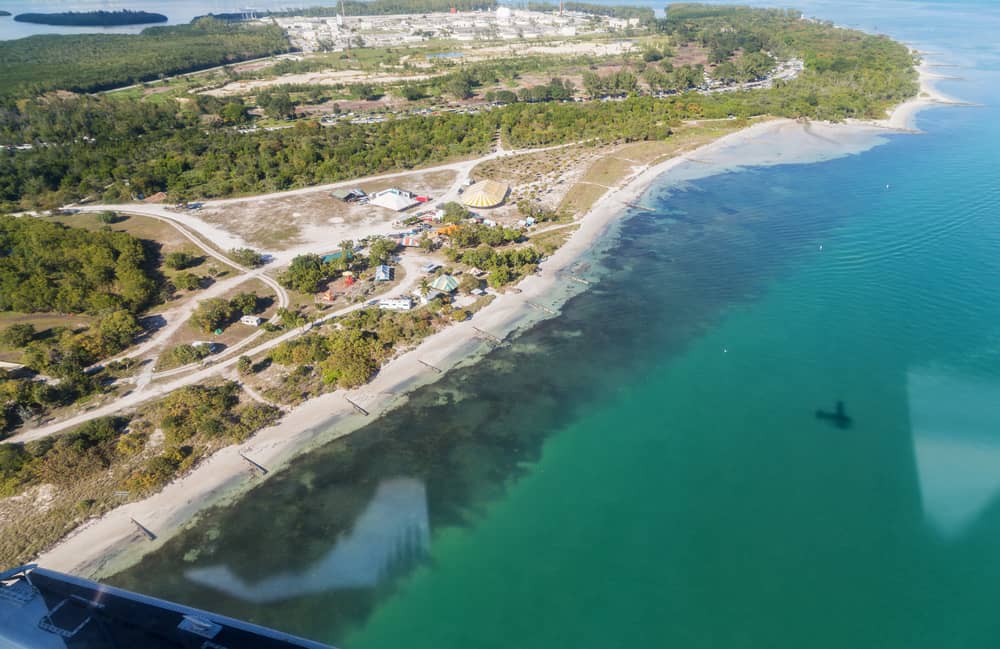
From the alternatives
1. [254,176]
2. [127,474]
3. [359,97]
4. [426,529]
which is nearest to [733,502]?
[426,529]

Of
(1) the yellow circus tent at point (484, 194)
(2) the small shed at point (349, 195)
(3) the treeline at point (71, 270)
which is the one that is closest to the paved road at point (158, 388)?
(3) the treeline at point (71, 270)

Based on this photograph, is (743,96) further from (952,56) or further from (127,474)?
(127,474)

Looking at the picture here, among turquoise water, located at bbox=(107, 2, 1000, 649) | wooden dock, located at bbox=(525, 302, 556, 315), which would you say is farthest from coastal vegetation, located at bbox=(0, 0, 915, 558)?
turquoise water, located at bbox=(107, 2, 1000, 649)

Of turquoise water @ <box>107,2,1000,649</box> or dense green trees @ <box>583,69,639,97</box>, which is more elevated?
dense green trees @ <box>583,69,639,97</box>

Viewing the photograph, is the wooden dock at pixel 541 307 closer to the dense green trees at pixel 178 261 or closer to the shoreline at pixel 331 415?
the shoreline at pixel 331 415

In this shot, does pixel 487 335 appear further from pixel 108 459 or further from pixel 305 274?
pixel 108 459

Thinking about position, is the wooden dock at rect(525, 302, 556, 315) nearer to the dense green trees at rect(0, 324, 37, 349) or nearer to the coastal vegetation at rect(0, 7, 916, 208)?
the dense green trees at rect(0, 324, 37, 349)

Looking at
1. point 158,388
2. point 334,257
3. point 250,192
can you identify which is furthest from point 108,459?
point 250,192
